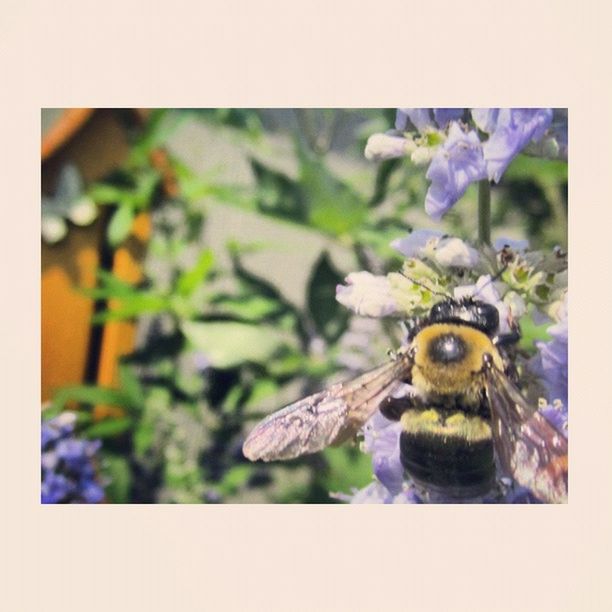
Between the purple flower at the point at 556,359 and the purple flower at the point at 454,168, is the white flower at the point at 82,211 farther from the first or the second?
the purple flower at the point at 556,359

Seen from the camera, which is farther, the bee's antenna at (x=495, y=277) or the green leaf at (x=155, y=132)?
the green leaf at (x=155, y=132)

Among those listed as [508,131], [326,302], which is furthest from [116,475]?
[508,131]

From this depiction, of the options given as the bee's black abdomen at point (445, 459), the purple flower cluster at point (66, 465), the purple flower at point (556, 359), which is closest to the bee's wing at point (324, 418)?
the bee's black abdomen at point (445, 459)

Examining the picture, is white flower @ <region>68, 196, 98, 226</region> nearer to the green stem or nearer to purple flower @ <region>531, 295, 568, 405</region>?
the green stem

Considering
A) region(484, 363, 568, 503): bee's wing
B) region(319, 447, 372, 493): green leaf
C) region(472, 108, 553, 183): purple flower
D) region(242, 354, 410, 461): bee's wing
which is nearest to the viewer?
region(484, 363, 568, 503): bee's wing

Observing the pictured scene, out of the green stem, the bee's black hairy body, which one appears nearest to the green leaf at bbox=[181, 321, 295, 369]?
the bee's black hairy body
